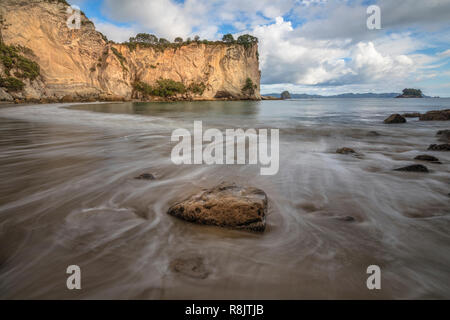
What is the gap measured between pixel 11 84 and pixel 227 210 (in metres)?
41.9

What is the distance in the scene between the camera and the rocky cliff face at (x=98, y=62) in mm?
31906

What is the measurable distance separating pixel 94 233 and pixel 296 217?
1900mm

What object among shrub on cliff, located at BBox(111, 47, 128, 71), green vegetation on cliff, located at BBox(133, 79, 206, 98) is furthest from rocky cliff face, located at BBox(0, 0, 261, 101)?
green vegetation on cliff, located at BBox(133, 79, 206, 98)

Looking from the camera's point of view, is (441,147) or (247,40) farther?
(247,40)

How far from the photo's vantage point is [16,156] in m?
4.31

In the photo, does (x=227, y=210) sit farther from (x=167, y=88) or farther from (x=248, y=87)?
(x=248, y=87)

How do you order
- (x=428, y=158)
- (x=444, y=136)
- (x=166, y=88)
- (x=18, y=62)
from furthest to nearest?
(x=166, y=88)
(x=18, y=62)
(x=444, y=136)
(x=428, y=158)

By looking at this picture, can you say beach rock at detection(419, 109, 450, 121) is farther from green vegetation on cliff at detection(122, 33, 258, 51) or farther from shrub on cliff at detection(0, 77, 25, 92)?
green vegetation on cliff at detection(122, 33, 258, 51)

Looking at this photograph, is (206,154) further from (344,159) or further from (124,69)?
(124,69)

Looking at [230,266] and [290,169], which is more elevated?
[290,169]

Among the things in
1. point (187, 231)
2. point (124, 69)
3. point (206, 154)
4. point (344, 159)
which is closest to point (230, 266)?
point (187, 231)

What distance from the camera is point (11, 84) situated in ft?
96.3

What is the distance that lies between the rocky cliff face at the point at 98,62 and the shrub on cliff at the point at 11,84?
0.49m

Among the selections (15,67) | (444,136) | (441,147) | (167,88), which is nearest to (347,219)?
(441,147)
